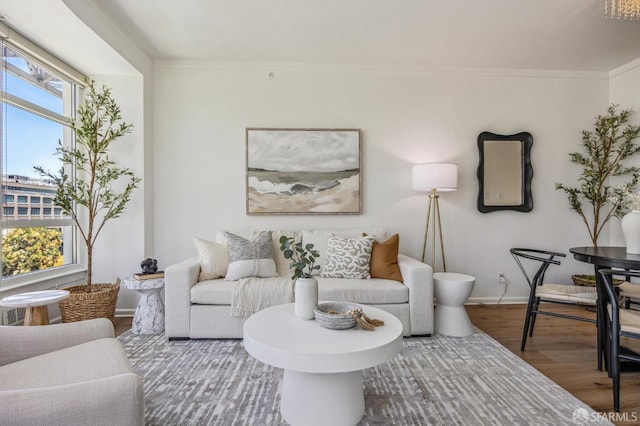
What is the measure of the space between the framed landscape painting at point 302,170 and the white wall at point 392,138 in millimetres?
111

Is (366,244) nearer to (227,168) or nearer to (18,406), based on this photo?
(227,168)

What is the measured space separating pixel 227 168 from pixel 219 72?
107cm

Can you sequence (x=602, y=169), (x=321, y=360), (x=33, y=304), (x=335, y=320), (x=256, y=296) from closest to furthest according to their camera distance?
(x=321, y=360)
(x=335, y=320)
(x=33, y=304)
(x=256, y=296)
(x=602, y=169)

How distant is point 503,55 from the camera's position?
3.53 meters

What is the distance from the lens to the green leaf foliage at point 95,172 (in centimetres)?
298

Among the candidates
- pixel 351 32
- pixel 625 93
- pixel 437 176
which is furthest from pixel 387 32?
pixel 625 93

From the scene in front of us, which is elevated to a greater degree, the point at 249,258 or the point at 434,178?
the point at 434,178

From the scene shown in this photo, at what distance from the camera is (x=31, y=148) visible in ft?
9.50

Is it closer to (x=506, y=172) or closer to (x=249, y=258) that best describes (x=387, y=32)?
(x=506, y=172)

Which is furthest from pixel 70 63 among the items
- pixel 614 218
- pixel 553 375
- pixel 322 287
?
pixel 614 218

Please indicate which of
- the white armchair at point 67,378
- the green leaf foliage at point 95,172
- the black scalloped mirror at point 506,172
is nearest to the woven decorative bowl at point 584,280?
the black scalloped mirror at point 506,172

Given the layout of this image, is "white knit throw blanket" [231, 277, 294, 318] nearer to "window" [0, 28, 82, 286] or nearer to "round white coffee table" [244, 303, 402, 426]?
"round white coffee table" [244, 303, 402, 426]

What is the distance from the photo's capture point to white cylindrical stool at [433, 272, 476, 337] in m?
2.85

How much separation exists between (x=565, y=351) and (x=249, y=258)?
106 inches
